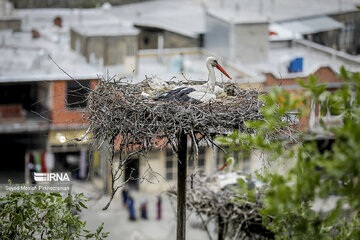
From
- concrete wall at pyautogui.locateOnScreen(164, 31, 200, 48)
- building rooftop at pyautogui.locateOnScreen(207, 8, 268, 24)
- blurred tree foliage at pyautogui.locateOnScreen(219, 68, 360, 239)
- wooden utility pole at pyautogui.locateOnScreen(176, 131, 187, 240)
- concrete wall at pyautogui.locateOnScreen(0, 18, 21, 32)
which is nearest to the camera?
blurred tree foliage at pyautogui.locateOnScreen(219, 68, 360, 239)

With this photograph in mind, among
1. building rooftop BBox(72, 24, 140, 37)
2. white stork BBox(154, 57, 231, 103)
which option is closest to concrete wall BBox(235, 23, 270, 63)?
building rooftop BBox(72, 24, 140, 37)

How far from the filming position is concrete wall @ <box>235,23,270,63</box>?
35938 millimetres

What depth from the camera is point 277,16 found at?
147 ft

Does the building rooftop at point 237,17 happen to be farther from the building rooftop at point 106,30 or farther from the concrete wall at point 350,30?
the concrete wall at point 350,30

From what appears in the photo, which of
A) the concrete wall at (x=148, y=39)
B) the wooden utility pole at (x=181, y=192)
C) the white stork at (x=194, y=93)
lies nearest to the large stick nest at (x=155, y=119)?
the white stork at (x=194, y=93)

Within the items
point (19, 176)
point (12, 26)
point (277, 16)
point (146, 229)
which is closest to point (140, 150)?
point (146, 229)

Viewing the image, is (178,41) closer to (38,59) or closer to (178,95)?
(38,59)

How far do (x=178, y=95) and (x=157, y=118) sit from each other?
0.78 m

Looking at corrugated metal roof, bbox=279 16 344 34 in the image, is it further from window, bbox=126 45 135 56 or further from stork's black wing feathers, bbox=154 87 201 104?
stork's black wing feathers, bbox=154 87 201 104

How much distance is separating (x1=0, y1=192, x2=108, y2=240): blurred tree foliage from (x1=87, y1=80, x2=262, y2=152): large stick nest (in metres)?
1.04

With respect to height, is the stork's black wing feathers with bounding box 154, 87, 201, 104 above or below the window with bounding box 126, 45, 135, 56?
above

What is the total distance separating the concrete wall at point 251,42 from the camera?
35938 millimetres

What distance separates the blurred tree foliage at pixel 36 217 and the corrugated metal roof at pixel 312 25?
1258 inches

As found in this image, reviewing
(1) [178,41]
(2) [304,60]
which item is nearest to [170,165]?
(2) [304,60]
